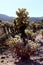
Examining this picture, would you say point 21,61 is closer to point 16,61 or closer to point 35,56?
point 16,61

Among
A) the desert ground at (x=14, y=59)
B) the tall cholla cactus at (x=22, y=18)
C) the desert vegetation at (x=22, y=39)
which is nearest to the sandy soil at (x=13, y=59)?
the desert ground at (x=14, y=59)

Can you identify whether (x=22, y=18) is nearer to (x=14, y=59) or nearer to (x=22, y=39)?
(x=22, y=39)

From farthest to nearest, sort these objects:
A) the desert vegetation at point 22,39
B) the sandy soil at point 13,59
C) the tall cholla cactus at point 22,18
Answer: the tall cholla cactus at point 22,18, the desert vegetation at point 22,39, the sandy soil at point 13,59

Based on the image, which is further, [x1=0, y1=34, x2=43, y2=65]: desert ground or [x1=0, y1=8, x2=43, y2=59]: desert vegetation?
[x1=0, y1=8, x2=43, y2=59]: desert vegetation

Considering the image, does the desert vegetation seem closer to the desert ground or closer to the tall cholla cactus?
the tall cholla cactus

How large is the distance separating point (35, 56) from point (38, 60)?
1.66 meters

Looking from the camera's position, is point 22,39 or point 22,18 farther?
point 22,39

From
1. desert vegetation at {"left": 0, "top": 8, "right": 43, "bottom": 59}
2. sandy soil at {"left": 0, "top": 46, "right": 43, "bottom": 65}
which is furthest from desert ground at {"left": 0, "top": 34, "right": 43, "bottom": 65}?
desert vegetation at {"left": 0, "top": 8, "right": 43, "bottom": 59}

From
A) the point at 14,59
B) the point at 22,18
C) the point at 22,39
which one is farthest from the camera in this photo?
the point at 22,39

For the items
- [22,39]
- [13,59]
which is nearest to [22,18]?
[22,39]

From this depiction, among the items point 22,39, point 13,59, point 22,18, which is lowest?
point 13,59

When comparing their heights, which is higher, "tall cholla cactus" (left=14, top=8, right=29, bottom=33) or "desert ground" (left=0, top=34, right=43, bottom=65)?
"tall cholla cactus" (left=14, top=8, right=29, bottom=33)

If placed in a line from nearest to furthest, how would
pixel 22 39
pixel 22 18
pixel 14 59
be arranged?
pixel 14 59, pixel 22 18, pixel 22 39

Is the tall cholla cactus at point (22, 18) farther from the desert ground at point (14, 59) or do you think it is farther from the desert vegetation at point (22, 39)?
the desert ground at point (14, 59)
